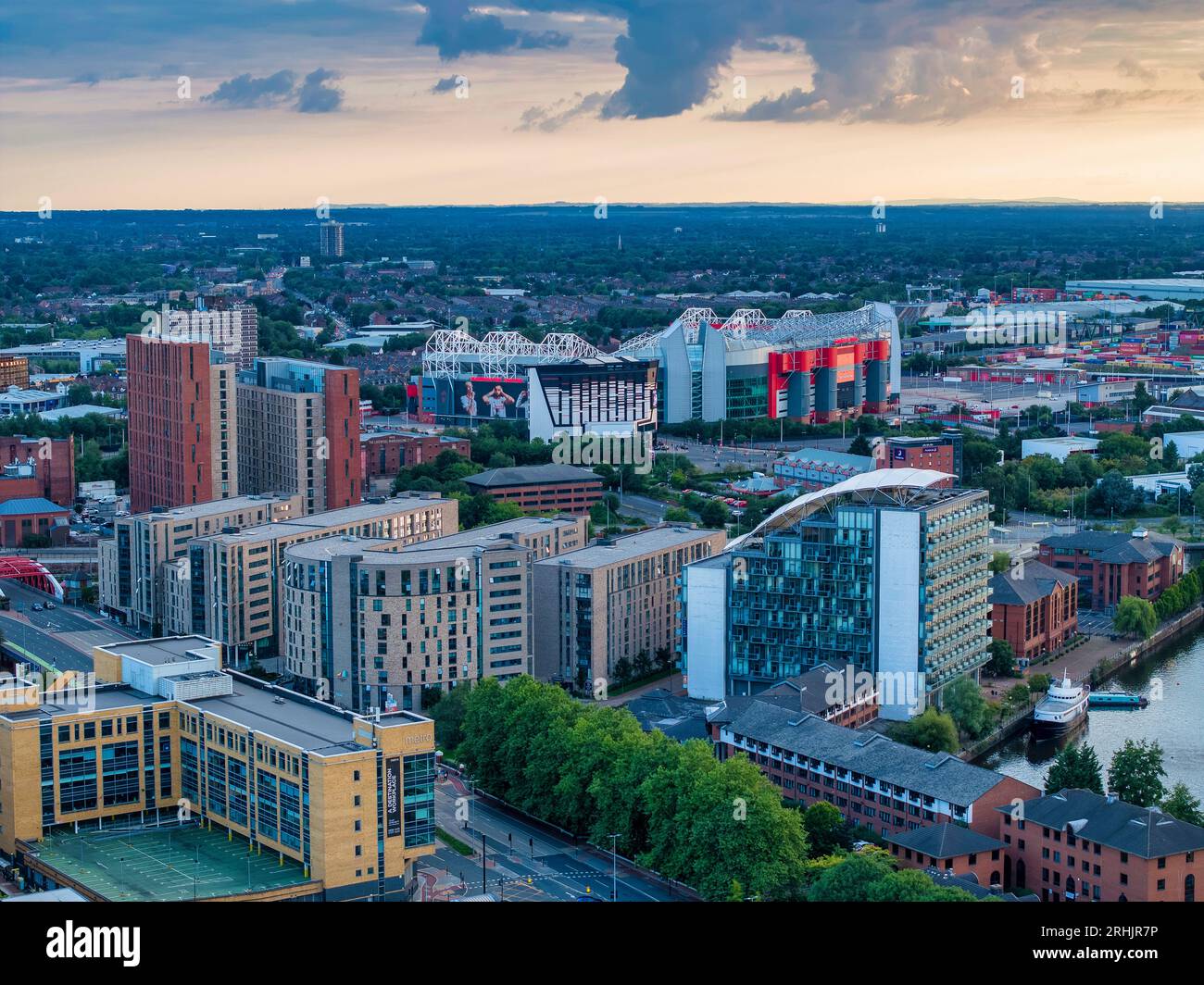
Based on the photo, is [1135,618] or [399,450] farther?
[399,450]

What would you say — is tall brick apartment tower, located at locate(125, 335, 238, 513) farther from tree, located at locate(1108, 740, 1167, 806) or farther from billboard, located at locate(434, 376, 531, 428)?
tree, located at locate(1108, 740, 1167, 806)

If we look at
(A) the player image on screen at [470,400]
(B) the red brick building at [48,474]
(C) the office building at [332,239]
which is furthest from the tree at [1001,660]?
(C) the office building at [332,239]

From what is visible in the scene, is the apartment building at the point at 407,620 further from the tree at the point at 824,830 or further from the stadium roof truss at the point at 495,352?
the stadium roof truss at the point at 495,352

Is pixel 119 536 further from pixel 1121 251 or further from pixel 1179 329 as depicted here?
pixel 1121 251

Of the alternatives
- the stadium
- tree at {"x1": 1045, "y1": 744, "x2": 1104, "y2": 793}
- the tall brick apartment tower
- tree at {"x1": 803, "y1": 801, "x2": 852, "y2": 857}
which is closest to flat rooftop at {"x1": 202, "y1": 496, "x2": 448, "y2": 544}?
the tall brick apartment tower

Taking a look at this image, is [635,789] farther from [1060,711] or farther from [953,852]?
[1060,711]

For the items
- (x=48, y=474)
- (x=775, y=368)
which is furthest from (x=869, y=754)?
(x=775, y=368)
